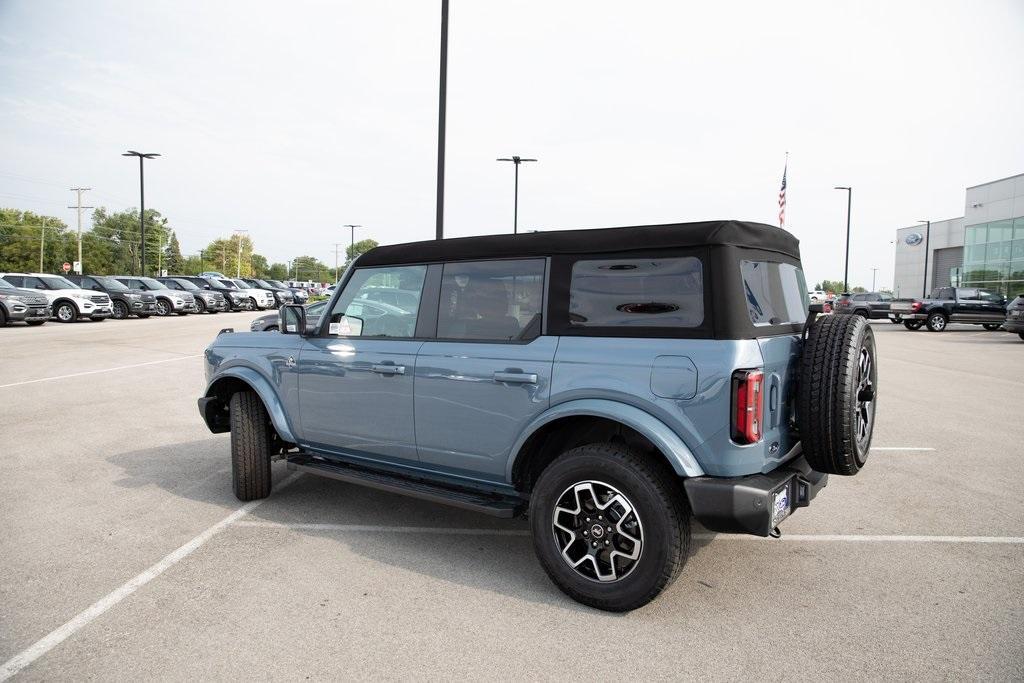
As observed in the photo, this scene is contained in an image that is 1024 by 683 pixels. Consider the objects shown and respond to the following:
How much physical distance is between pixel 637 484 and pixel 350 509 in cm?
245

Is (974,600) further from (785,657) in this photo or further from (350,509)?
(350,509)

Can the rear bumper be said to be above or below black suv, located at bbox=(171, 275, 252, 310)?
below

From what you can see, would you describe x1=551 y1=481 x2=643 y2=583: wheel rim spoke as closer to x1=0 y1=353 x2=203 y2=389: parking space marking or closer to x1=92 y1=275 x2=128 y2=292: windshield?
x1=0 y1=353 x2=203 y2=389: parking space marking

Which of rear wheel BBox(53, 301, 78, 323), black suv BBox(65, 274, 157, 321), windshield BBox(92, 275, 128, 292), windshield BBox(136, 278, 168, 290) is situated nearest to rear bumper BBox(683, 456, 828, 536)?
rear wheel BBox(53, 301, 78, 323)

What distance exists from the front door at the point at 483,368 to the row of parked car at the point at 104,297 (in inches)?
599

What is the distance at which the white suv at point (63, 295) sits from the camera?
22.8 meters

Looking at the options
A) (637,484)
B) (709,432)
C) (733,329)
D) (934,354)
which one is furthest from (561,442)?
(934,354)

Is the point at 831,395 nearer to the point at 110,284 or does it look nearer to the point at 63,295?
the point at 63,295

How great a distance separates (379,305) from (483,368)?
1.06m

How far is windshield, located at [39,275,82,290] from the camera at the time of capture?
23.5 m

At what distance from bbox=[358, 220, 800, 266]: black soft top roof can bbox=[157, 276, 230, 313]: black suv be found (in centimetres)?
3150

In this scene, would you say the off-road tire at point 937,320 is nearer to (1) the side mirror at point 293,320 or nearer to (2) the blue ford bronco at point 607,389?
(2) the blue ford bronco at point 607,389

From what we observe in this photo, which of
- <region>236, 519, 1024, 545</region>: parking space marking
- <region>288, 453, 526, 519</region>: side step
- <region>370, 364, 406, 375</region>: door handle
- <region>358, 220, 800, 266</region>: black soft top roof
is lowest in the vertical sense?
<region>236, 519, 1024, 545</region>: parking space marking

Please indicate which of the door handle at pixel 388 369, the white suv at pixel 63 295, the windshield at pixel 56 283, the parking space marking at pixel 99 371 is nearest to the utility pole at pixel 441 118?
the parking space marking at pixel 99 371
